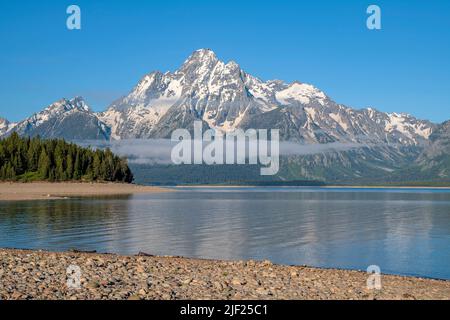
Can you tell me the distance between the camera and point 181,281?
30.6 m

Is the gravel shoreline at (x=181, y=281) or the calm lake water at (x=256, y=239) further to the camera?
the calm lake water at (x=256, y=239)

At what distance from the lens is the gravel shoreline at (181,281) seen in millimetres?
26047

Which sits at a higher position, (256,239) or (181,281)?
(181,281)

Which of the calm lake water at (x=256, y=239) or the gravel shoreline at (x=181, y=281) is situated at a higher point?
the gravel shoreline at (x=181, y=281)

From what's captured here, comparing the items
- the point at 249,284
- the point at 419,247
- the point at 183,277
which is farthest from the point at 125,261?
the point at 419,247

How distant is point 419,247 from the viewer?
5791 centimetres

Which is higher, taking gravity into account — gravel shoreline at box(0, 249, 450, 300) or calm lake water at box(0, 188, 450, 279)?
gravel shoreline at box(0, 249, 450, 300)

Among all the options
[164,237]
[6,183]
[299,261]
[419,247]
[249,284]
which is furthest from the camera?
[6,183]

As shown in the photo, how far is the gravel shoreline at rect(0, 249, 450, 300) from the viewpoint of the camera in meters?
26.0

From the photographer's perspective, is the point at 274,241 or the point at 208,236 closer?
the point at 274,241
